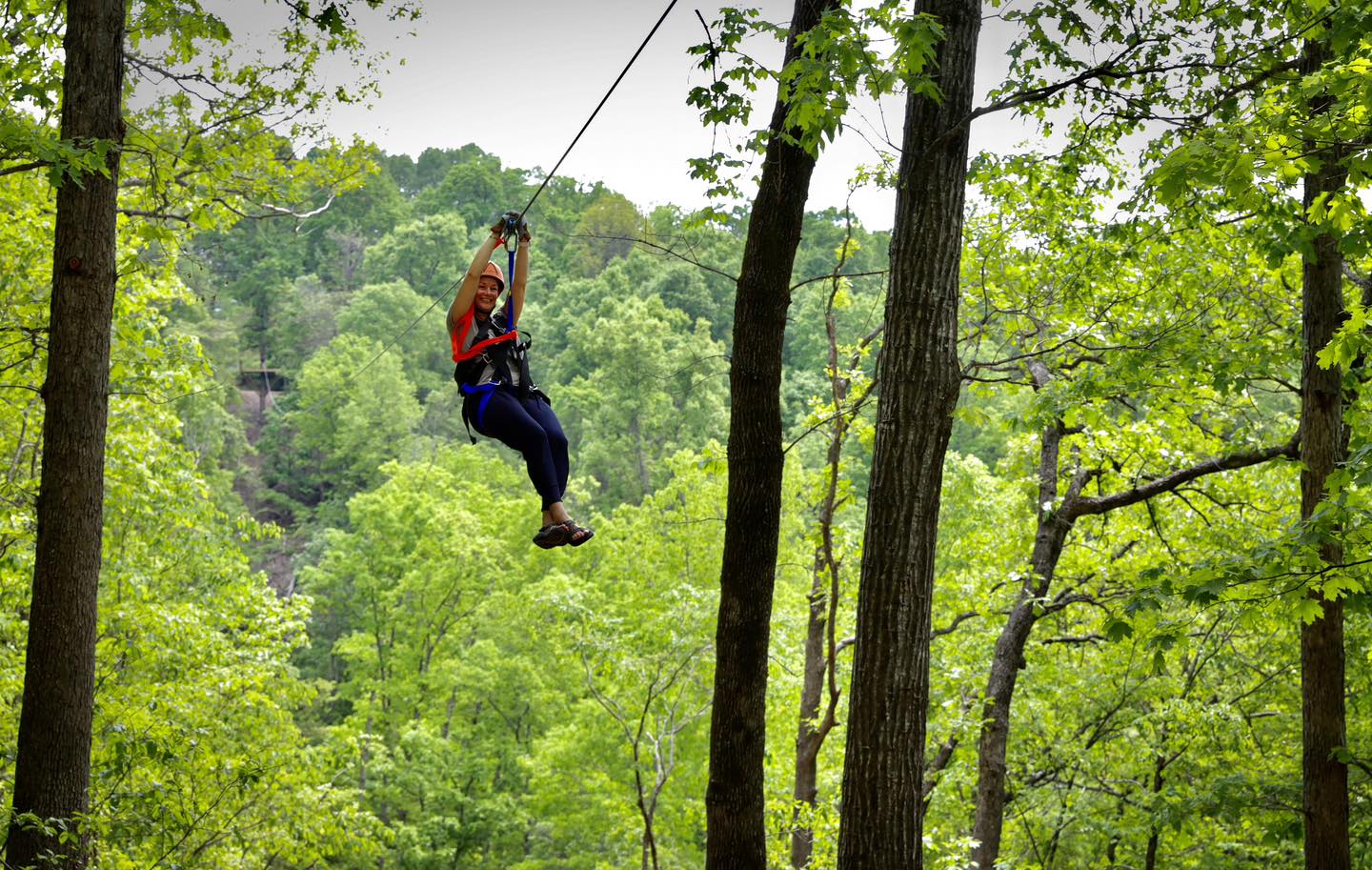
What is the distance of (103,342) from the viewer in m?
5.34

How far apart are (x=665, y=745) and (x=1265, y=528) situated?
44.5 feet

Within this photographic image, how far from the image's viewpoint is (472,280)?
18.6ft

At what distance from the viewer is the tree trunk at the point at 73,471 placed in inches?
200

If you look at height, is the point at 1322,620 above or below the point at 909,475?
below

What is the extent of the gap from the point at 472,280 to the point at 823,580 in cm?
674

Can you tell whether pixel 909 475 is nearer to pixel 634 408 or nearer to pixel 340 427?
pixel 634 408

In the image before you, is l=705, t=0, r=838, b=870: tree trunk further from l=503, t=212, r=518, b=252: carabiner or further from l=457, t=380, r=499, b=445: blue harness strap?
l=457, t=380, r=499, b=445: blue harness strap

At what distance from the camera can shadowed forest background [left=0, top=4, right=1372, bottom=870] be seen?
20.0 ft

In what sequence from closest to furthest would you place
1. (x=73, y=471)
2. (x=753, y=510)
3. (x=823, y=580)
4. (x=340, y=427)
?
(x=753, y=510) → (x=73, y=471) → (x=823, y=580) → (x=340, y=427)

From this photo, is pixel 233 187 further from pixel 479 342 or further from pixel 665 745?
pixel 665 745

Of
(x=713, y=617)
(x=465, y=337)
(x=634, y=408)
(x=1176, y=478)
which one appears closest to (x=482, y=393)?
(x=465, y=337)

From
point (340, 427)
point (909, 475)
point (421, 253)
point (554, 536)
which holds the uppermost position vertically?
point (421, 253)

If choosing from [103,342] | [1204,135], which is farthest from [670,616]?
A: [1204,135]

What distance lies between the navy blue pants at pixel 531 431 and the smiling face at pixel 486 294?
41 centimetres
